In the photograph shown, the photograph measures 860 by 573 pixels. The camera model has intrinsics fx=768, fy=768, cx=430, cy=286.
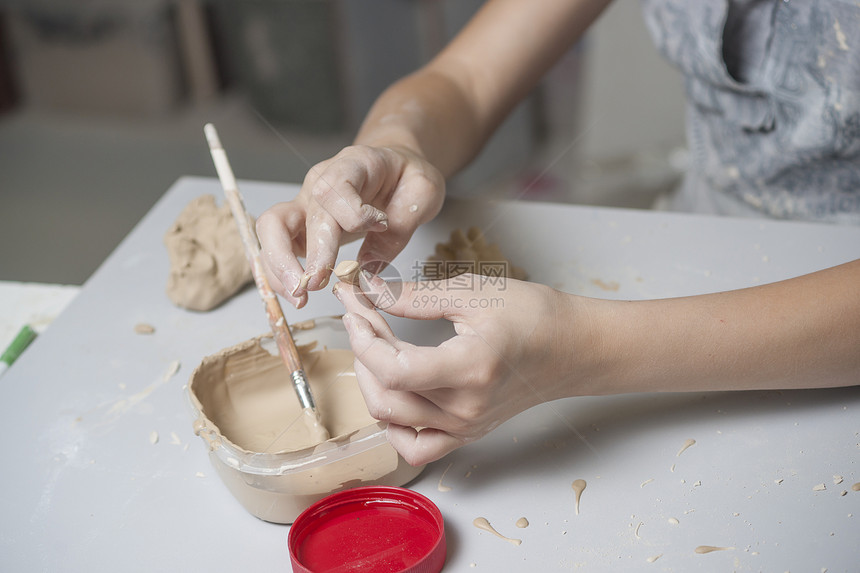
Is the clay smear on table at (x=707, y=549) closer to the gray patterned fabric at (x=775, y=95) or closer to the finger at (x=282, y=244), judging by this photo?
the finger at (x=282, y=244)

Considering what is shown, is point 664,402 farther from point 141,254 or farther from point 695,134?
point 141,254

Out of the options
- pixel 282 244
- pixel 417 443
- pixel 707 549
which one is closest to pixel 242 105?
pixel 282 244

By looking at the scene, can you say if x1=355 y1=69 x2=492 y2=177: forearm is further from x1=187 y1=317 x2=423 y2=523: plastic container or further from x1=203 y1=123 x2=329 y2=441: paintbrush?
x1=187 y1=317 x2=423 y2=523: plastic container

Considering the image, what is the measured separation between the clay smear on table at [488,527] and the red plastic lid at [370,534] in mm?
51

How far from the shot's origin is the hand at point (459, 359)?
694 mm

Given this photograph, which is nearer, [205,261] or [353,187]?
[353,187]

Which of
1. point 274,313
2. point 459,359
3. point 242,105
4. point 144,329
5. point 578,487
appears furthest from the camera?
point 242,105

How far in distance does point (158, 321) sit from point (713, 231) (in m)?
0.83

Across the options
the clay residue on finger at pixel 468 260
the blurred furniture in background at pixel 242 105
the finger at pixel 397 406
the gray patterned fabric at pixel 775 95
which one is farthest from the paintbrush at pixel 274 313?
the blurred furniture in background at pixel 242 105

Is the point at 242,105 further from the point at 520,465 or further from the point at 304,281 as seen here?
the point at 520,465

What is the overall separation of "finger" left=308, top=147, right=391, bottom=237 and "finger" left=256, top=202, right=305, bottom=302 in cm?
5

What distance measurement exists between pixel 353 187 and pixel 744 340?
0.46m

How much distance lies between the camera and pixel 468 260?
1.07 meters

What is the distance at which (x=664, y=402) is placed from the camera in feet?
2.93
